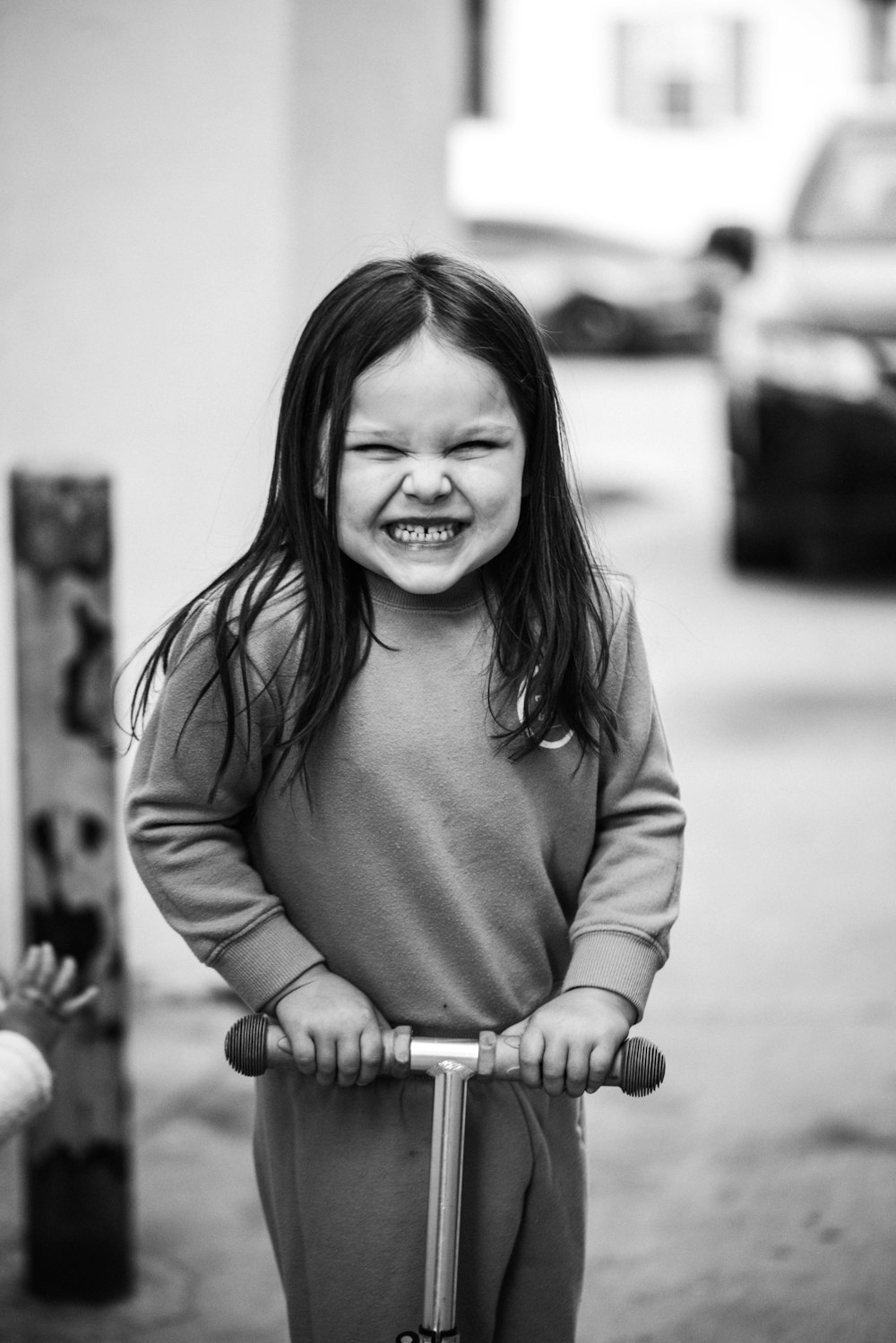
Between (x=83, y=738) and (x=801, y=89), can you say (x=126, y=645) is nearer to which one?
(x=83, y=738)

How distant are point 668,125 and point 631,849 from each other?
861 inches

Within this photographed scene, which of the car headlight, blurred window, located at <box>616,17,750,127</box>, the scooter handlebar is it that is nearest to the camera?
the scooter handlebar

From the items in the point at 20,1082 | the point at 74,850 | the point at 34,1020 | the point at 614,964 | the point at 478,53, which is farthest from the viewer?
the point at 478,53

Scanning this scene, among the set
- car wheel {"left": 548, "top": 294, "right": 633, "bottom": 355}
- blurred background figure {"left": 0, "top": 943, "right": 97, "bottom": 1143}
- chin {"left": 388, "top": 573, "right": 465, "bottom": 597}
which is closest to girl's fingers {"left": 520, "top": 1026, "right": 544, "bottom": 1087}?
chin {"left": 388, "top": 573, "right": 465, "bottom": 597}

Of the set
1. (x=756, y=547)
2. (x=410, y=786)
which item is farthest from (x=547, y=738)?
(x=756, y=547)

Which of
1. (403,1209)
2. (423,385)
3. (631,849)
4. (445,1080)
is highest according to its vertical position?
(423,385)

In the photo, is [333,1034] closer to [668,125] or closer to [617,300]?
[617,300]

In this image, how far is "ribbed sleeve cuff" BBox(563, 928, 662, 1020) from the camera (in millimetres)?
1863

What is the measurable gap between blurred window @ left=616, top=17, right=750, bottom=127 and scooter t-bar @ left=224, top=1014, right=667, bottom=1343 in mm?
22007

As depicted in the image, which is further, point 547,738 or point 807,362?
point 807,362

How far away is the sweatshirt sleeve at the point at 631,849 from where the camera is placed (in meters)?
1.88

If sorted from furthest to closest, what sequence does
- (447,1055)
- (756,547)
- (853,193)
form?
(756,547)
(853,193)
(447,1055)

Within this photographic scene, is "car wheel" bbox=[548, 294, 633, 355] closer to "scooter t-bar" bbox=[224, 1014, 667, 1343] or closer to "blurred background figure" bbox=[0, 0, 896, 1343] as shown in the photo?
"blurred background figure" bbox=[0, 0, 896, 1343]

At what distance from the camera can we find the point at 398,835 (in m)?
1.88
